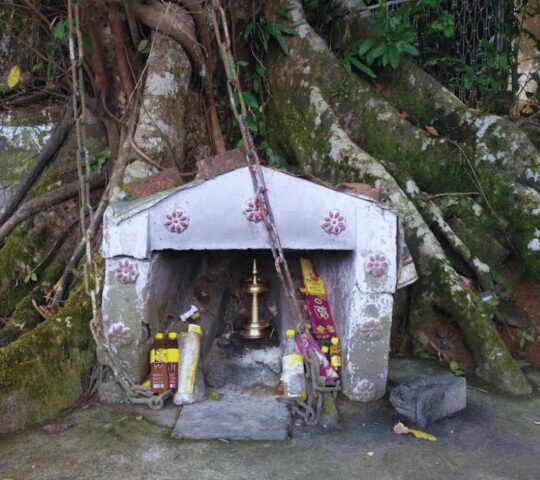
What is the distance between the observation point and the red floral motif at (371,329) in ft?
13.1

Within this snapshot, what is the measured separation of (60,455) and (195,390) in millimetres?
994

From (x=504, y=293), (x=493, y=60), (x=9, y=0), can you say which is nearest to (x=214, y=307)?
(x=504, y=293)

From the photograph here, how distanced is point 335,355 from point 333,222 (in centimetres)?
99

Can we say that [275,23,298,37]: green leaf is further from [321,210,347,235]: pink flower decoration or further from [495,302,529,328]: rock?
[495,302,529,328]: rock

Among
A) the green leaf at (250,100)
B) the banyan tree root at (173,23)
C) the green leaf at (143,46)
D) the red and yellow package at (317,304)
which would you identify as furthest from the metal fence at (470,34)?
the red and yellow package at (317,304)

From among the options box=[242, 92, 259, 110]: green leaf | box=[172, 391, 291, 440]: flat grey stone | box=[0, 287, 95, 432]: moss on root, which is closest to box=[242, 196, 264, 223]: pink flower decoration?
box=[172, 391, 291, 440]: flat grey stone

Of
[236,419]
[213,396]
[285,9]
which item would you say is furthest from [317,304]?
[285,9]

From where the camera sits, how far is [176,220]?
380 cm

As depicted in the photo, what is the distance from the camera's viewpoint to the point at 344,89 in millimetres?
5988

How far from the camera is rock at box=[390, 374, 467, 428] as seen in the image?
373cm

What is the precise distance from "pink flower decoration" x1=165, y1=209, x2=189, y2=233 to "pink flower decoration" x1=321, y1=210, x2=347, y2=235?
0.91 m

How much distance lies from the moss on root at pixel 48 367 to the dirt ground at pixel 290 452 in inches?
5.0

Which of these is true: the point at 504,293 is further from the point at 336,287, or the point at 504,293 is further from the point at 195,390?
the point at 195,390

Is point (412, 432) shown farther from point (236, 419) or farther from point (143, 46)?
point (143, 46)
